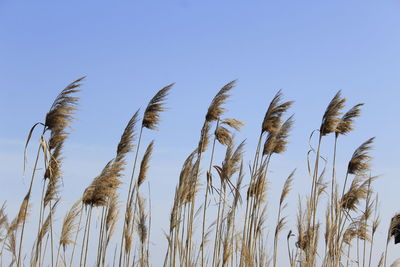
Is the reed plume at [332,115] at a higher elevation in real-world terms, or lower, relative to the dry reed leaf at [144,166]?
higher

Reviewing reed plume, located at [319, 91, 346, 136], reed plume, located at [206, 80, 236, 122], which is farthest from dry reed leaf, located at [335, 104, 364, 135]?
reed plume, located at [206, 80, 236, 122]

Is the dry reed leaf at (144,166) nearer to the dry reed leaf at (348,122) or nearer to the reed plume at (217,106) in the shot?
the reed plume at (217,106)

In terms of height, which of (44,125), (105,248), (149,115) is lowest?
(105,248)

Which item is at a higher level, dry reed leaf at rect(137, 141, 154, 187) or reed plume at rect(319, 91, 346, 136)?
reed plume at rect(319, 91, 346, 136)

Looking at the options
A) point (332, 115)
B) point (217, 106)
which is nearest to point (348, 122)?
point (332, 115)

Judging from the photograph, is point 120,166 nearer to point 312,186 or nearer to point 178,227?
point 178,227

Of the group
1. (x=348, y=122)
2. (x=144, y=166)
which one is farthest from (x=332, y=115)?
(x=144, y=166)

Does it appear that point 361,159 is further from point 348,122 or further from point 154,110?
point 154,110

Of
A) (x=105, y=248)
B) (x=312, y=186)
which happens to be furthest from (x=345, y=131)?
(x=105, y=248)

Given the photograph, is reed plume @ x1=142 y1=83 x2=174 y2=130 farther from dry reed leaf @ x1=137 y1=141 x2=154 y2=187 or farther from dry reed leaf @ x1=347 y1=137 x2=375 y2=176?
dry reed leaf @ x1=347 y1=137 x2=375 y2=176

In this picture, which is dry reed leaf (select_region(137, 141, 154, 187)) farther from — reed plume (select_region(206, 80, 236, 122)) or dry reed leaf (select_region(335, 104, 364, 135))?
dry reed leaf (select_region(335, 104, 364, 135))

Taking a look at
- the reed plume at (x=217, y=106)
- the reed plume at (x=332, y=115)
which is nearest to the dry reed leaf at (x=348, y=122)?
the reed plume at (x=332, y=115)

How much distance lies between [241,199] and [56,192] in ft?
6.05

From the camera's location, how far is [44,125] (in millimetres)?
4504
